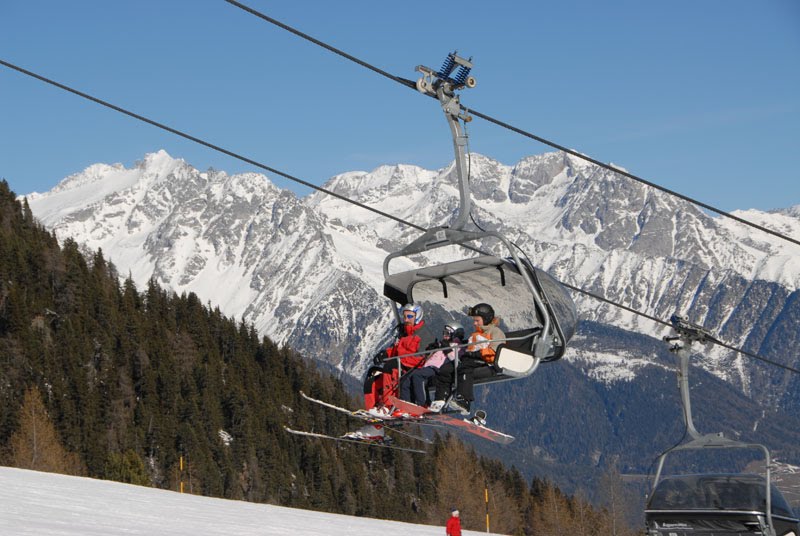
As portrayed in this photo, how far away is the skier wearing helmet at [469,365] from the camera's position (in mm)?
17906

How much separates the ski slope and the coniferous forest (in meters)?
66.8

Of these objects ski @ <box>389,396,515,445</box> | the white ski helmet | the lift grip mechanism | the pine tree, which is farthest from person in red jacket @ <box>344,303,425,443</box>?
the pine tree

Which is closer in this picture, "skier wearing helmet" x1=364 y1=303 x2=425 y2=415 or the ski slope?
"skier wearing helmet" x1=364 y1=303 x2=425 y2=415

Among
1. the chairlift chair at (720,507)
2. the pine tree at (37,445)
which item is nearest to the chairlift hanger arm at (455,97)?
the chairlift chair at (720,507)

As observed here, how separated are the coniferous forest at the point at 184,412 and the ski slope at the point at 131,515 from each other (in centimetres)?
6684

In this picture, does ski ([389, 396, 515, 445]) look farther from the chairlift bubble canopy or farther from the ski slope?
the ski slope

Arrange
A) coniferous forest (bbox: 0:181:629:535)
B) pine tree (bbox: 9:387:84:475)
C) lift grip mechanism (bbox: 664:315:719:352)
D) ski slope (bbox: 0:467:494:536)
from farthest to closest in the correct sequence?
coniferous forest (bbox: 0:181:629:535) < pine tree (bbox: 9:387:84:475) < lift grip mechanism (bbox: 664:315:719:352) < ski slope (bbox: 0:467:494:536)

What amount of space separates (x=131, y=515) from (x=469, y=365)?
12963 mm

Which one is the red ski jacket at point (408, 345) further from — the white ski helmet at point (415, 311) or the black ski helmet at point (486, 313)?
the black ski helmet at point (486, 313)

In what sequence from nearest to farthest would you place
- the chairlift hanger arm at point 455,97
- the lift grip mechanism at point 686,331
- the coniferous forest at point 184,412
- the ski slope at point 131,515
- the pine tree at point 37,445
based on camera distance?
the chairlift hanger arm at point 455,97
the ski slope at point 131,515
the lift grip mechanism at point 686,331
the pine tree at point 37,445
the coniferous forest at point 184,412

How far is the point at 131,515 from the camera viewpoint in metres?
28.0

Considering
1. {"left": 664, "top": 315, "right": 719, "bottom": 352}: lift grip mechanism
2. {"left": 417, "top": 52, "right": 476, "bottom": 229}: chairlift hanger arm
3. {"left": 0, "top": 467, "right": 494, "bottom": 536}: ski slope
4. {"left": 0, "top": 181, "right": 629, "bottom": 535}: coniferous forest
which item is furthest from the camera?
{"left": 0, "top": 181, "right": 629, "bottom": 535}: coniferous forest

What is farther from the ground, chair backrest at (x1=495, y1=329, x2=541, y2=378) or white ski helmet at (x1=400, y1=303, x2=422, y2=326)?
white ski helmet at (x1=400, y1=303, x2=422, y2=326)

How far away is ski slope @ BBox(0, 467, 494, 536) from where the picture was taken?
23.4 metres
